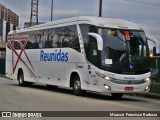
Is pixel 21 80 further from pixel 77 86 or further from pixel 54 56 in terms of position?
pixel 77 86

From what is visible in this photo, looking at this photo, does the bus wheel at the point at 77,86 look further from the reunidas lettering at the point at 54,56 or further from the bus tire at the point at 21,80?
the bus tire at the point at 21,80

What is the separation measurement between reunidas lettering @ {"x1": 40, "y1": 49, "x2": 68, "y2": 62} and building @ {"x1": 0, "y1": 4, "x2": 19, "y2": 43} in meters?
58.6

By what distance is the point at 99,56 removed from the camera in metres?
17.9

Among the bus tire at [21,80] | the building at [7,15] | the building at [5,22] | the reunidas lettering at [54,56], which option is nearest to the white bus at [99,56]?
the reunidas lettering at [54,56]

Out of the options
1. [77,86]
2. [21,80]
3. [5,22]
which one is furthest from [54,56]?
[5,22]

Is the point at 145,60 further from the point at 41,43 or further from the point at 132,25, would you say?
the point at 41,43

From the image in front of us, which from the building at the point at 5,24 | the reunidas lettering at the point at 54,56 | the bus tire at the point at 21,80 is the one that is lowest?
the bus tire at the point at 21,80

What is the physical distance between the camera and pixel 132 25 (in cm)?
1902

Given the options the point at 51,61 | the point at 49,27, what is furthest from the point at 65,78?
the point at 49,27

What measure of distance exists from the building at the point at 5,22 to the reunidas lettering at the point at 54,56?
58554mm

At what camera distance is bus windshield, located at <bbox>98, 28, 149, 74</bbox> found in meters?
17.8

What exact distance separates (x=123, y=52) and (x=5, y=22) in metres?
70.5

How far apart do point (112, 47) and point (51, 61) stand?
5304 millimetres

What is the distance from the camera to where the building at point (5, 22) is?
84875mm
